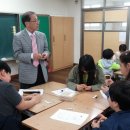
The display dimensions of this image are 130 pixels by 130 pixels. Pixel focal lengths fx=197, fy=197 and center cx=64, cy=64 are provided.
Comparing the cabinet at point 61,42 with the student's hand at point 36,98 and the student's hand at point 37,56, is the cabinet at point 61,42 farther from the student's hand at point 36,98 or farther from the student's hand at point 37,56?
the student's hand at point 36,98

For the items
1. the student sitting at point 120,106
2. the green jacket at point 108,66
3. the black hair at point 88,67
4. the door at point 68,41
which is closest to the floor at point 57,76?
the door at point 68,41

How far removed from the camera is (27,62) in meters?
2.62

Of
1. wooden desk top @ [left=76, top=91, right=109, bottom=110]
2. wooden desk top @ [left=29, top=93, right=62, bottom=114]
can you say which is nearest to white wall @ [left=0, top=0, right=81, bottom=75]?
wooden desk top @ [left=29, top=93, right=62, bottom=114]

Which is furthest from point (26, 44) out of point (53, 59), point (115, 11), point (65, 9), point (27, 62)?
point (65, 9)

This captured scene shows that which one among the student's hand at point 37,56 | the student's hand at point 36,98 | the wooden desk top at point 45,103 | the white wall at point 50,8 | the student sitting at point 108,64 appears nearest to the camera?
the wooden desk top at point 45,103

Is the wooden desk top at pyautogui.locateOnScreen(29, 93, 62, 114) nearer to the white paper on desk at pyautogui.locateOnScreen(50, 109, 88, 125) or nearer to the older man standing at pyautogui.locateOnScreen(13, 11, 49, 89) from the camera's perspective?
the white paper on desk at pyautogui.locateOnScreen(50, 109, 88, 125)

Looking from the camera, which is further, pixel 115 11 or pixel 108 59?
pixel 115 11

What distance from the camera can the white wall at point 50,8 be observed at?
5.27 metres

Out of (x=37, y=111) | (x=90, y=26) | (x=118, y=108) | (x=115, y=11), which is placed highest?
(x=115, y=11)

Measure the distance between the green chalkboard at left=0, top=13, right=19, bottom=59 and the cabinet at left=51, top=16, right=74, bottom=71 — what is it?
1.43 meters

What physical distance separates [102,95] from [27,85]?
107 centimetres

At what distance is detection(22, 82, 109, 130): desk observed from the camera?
61.4 inches

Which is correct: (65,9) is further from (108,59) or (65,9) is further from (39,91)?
(39,91)

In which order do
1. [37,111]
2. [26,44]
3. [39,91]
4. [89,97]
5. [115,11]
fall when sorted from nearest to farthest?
[37,111] → [89,97] → [39,91] → [26,44] → [115,11]
